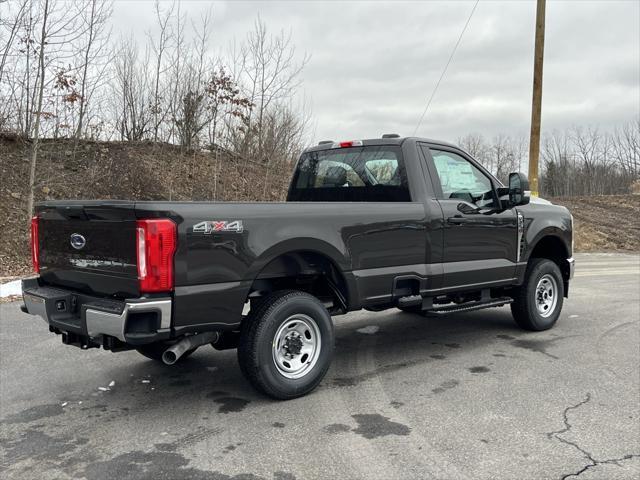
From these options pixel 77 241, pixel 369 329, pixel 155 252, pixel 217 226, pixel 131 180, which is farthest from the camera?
pixel 131 180

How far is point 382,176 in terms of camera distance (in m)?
5.62

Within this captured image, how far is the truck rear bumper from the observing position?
3656mm

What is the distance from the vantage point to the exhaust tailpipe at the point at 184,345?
4.01 m

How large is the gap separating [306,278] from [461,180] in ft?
6.89

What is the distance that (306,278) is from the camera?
4934 millimetres

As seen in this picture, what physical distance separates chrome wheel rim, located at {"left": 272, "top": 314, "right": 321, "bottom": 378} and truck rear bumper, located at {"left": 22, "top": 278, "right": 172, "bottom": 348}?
95 centimetres

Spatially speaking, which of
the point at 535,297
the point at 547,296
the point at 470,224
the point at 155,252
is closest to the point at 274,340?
the point at 155,252

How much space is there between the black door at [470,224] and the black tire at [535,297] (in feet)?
1.34

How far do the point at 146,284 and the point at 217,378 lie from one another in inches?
64.4

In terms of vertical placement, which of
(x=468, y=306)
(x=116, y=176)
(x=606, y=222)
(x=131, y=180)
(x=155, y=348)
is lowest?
(x=155, y=348)

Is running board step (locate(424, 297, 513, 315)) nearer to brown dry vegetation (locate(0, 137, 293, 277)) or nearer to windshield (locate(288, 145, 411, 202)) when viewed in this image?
windshield (locate(288, 145, 411, 202))

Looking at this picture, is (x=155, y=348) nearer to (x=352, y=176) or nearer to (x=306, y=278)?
(x=306, y=278)

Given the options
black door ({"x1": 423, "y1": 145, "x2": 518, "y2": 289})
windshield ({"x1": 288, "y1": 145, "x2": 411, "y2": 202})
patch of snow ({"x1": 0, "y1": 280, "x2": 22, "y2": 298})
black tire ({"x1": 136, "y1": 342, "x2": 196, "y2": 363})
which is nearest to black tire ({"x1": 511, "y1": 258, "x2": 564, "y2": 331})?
black door ({"x1": 423, "y1": 145, "x2": 518, "y2": 289})

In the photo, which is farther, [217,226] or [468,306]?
[468,306]
